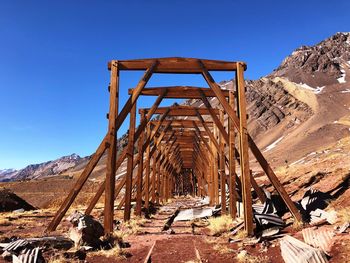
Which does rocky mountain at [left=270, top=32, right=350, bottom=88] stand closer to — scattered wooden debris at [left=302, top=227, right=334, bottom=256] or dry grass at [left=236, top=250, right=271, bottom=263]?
scattered wooden debris at [left=302, top=227, right=334, bottom=256]

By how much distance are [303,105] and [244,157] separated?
83397 millimetres

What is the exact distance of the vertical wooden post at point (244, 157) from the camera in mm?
7688

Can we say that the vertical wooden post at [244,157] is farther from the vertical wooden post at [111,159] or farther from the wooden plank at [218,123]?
the vertical wooden post at [111,159]

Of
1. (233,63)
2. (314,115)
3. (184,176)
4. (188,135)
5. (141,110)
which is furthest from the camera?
(314,115)

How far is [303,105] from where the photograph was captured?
8569 centimetres

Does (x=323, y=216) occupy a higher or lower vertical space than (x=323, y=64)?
lower

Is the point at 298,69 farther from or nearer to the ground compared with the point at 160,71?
farther from the ground

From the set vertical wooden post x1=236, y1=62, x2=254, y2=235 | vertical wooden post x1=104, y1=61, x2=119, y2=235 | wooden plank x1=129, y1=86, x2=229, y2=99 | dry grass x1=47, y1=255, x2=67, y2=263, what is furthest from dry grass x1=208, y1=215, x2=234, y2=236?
wooden plank x1=129, y1=86, x2=229, y2=99

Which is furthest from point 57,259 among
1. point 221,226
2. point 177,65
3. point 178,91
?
point 178,91

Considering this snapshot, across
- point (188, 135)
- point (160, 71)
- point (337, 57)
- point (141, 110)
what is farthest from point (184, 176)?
point (337, 57)

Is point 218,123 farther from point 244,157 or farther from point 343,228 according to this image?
point 343,228

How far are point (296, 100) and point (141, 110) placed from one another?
272ft

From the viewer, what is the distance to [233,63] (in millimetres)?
8859

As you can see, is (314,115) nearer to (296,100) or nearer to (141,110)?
(296,100)
